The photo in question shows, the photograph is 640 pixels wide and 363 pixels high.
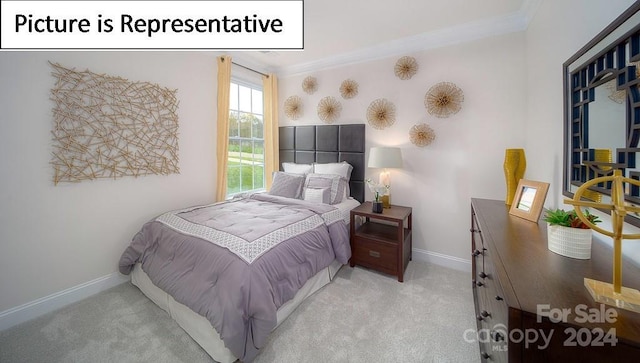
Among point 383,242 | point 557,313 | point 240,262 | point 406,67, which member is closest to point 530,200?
point 557,313

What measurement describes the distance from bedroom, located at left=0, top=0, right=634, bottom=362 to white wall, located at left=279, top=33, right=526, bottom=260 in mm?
10

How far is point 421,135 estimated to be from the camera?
107 inches

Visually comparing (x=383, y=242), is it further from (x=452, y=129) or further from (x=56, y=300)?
(x=56, y=300)

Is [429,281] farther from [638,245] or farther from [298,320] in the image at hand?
[638,245]

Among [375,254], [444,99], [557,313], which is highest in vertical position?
[444,99]

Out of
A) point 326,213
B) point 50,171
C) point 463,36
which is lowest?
point 326,213

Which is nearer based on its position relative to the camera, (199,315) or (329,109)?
(199,315)

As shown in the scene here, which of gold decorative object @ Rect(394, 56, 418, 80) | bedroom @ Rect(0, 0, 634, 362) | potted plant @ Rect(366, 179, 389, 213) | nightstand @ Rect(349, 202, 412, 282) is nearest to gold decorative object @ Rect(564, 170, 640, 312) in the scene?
bedroom @ Rect(0, 0, 634, 362)

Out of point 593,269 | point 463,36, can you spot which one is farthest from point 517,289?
point 463,36

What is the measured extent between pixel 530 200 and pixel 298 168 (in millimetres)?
2573

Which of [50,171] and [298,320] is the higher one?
[50,171]

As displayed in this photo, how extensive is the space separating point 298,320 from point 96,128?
94.0 inches

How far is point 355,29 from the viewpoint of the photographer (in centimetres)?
256

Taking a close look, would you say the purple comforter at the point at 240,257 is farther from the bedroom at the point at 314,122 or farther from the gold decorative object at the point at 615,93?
the gold decorative object at the point at 615,93
